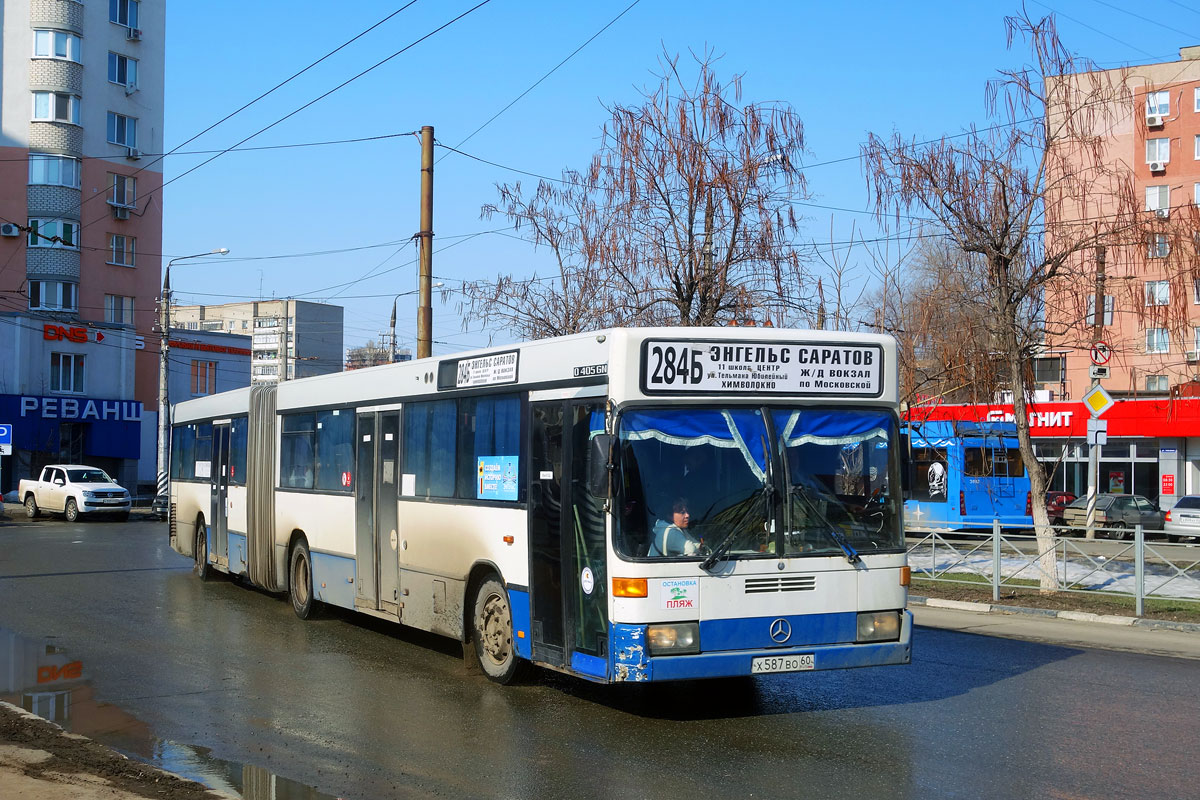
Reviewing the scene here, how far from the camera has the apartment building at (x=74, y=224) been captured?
170 feet

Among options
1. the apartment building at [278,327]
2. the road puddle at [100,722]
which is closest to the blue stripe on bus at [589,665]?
the road puddle at [100,722]

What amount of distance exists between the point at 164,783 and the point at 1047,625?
39.0 feet

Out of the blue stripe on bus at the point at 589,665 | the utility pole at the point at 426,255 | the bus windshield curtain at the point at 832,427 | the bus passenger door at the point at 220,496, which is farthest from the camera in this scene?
the utility pole at the point at 426,255

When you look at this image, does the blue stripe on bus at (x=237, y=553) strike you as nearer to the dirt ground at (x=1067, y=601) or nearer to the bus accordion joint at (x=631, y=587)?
the dirt ground at (x=1067, y=601)

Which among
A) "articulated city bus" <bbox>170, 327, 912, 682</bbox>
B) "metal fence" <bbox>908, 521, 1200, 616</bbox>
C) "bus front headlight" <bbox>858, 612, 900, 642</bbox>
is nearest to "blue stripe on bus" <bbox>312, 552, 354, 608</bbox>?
"articulated city bus" <bbox>170, 327, 912, 682</bbox>

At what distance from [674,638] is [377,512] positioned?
215 inches

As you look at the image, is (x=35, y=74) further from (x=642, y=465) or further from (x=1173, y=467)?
(x=642, y=465)

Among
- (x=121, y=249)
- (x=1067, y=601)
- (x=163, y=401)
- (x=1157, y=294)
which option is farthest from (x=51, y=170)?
(x=1157, y=294)

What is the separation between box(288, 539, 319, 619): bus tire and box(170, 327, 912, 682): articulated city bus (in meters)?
4.23

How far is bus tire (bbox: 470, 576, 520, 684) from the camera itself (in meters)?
10.4

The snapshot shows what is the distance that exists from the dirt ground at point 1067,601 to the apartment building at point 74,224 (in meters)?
42.0

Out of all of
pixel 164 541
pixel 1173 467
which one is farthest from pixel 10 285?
pixel 1173 467

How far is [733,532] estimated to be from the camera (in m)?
8.81

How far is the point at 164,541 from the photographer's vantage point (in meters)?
29.8
